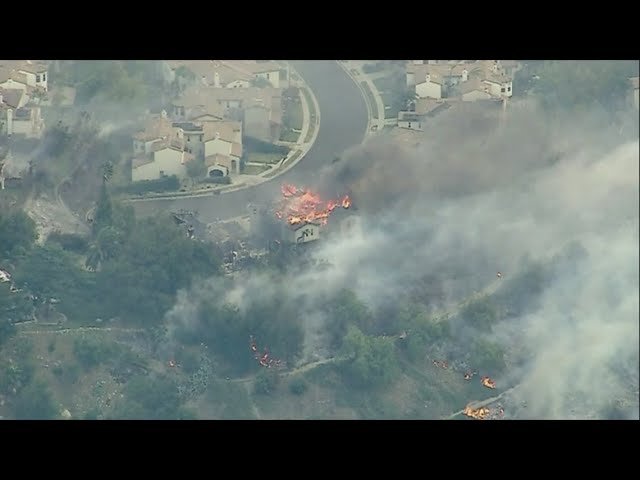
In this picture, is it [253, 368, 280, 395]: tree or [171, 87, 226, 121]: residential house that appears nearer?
[253, 368, 280, 395]: tree

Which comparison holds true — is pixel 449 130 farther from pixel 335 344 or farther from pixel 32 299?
pixel 32 299

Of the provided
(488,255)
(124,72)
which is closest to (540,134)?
(488,255)

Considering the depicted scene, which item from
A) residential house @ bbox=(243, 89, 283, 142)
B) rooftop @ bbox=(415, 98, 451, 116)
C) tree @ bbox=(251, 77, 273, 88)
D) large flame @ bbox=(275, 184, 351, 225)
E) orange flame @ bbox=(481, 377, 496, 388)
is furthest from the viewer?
tree @ bbox=(251, 77, 273, 88)

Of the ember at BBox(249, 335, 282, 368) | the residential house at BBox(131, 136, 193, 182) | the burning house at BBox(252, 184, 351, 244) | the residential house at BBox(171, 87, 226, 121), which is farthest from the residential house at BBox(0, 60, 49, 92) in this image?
the ember at BBox(249, 335, 282, 368)

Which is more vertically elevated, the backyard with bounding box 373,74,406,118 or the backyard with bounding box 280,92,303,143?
the backyard with bounding box 373,74,406,118

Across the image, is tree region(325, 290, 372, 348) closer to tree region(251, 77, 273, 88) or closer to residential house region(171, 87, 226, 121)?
residential house region(171, 87, 226, 121)
